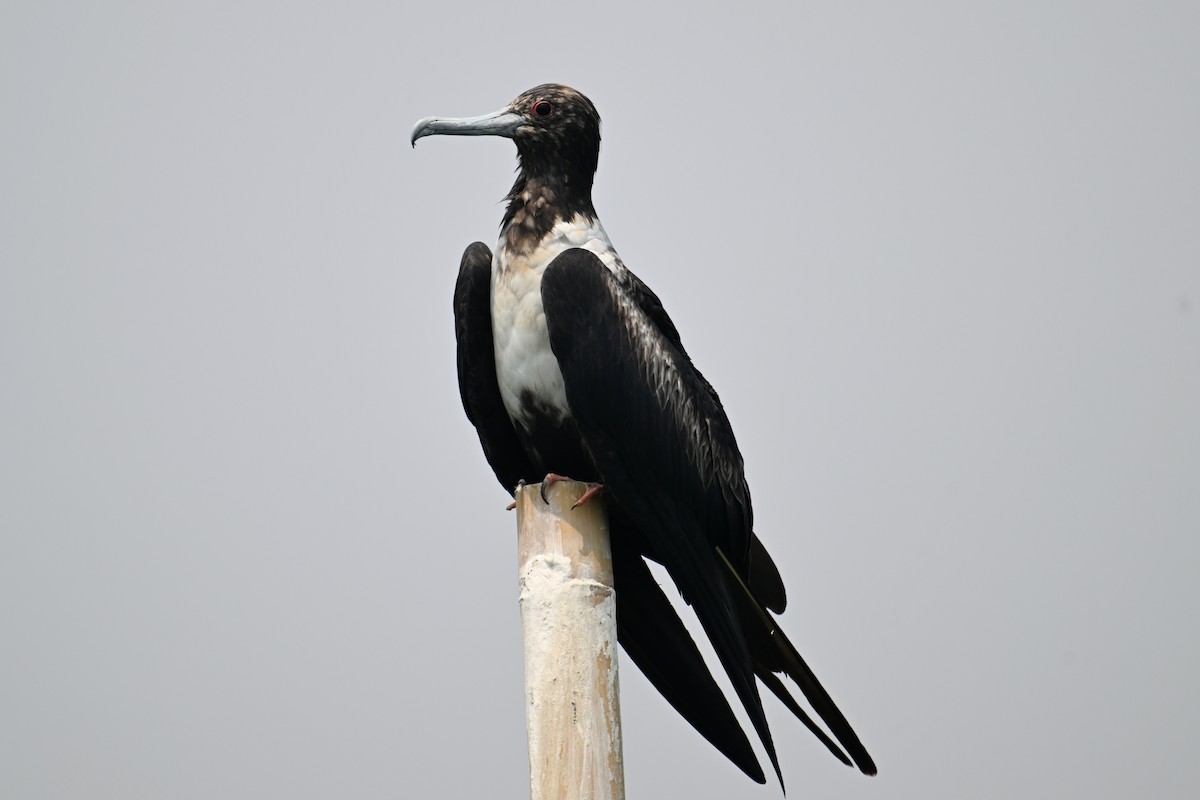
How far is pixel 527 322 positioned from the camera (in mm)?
5543

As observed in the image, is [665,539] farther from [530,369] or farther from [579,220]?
[579,220]

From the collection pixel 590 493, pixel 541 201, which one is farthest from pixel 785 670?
pixel 541 201

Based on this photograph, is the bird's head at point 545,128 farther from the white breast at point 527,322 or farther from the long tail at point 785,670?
the long tail at point 785,670

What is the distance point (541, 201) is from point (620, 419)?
1.08 metres

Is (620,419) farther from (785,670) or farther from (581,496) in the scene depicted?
(785,670)

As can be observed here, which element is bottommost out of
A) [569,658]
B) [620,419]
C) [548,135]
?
[569,658]

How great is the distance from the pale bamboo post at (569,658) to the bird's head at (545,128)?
174cm

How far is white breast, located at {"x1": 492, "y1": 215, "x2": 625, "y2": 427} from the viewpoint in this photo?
554 centimetres

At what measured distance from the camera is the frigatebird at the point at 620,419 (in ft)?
17.6

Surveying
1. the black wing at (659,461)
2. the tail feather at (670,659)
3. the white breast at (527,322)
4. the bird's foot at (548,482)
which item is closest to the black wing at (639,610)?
the tail feather at (670,659)

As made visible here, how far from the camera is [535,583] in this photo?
4828 millimetres

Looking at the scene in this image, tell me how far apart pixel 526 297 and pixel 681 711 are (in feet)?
6.18

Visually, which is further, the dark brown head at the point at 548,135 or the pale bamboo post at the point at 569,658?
the dark brown head at the point at 548,135

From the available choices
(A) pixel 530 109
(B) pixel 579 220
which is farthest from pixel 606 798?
(A) pixel 530 109
